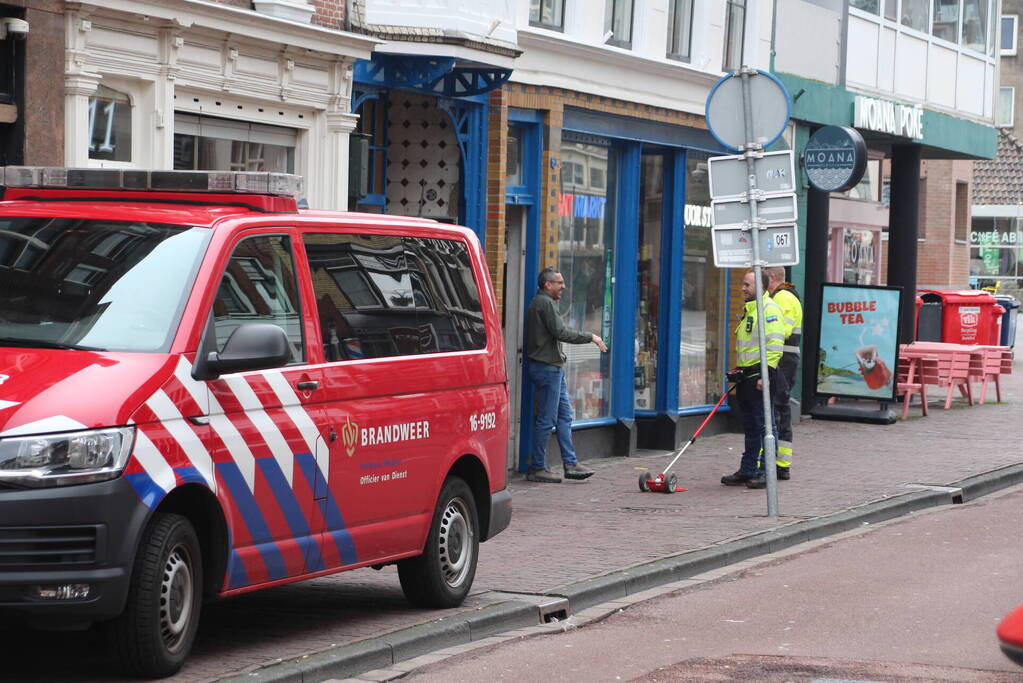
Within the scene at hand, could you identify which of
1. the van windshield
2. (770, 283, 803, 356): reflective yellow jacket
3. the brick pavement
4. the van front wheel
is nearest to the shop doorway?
the brick pavement

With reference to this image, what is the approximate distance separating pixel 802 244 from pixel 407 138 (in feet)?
24.9

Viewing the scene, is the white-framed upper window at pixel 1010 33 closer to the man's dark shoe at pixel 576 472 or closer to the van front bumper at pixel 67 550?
the man's dark shoe at pixel 576 472

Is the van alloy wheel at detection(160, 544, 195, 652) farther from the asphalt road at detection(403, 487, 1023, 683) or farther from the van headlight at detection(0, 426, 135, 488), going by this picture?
the asphalt road at detection(403, 487, 1023, 683)

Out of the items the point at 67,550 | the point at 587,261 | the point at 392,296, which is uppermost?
the point at 587,261

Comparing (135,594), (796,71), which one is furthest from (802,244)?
(135,594)

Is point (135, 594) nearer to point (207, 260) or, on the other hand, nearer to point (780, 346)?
point (207, 260)

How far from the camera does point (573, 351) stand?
18.0 meters

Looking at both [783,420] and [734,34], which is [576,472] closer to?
[783,420]

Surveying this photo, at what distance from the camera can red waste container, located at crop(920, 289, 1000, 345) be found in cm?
2791

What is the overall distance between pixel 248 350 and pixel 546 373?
345 inches

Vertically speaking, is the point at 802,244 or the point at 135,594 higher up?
the point at 802,244

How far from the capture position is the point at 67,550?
6621 mm

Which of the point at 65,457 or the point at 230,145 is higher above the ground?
the point at 230,145

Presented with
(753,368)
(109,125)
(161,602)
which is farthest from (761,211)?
(161,602)
